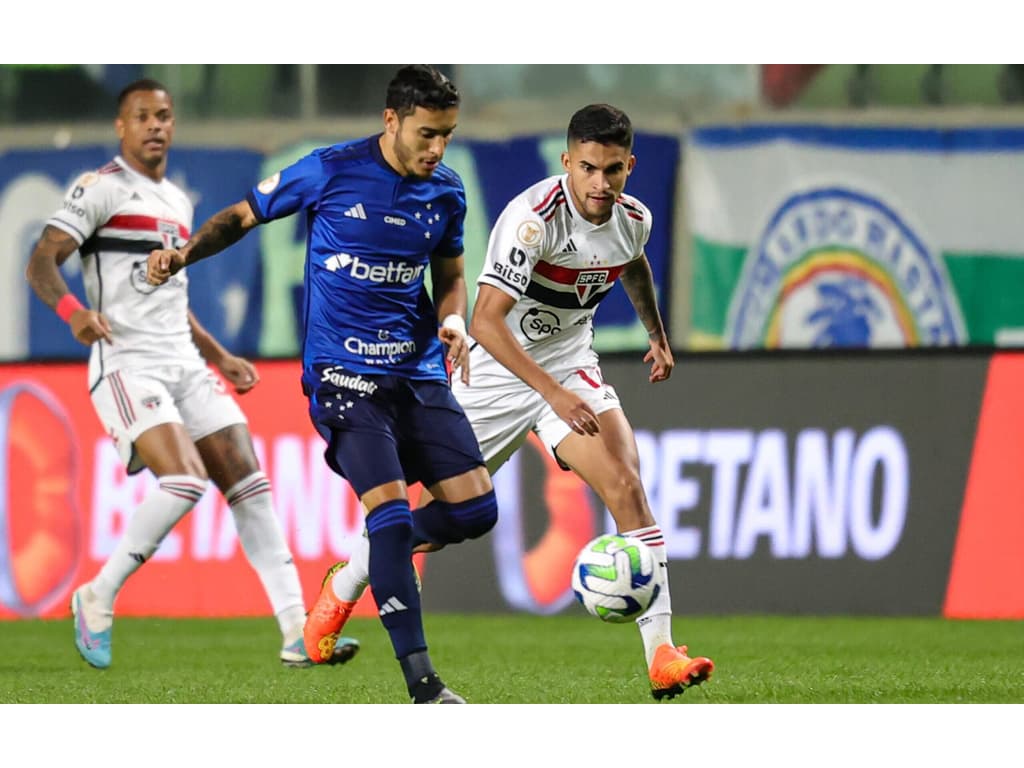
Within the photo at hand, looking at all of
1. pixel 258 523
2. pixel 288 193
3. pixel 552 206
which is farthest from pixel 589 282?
pixel 258 523

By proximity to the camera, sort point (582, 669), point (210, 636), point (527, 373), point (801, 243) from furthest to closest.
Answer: point (801, 243) < point (210, 636) < point (582, 669) < point (527, 373)

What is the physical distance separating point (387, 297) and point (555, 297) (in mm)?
865

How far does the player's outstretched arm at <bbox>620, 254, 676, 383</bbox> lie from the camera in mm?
6723

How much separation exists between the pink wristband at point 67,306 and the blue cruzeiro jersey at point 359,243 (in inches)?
68.5

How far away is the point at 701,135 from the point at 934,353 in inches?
129

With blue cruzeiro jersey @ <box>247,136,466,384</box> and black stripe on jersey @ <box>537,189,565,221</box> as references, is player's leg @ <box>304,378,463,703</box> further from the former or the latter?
black stripe on jersey @ <box>537,189,565,221</box>

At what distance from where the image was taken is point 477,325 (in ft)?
20.1

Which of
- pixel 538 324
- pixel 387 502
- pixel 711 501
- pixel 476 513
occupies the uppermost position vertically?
pixel 538 324

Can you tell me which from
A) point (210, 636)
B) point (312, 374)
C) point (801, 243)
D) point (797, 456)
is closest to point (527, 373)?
point (312, 374)

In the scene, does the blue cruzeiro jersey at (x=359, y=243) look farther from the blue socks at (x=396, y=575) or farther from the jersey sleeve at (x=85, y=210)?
the jersey sleeve at (x=85, y=210)

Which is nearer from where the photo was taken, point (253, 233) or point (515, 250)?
point (515, 250)

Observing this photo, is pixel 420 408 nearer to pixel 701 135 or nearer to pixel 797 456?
pixel 797 456

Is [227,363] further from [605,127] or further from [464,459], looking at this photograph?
[605,127]

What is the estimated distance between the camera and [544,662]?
25.0 feet
